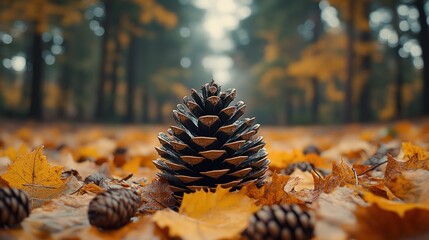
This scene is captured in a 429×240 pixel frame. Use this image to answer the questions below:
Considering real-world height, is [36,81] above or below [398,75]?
below

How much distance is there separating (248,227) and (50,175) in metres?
0.79

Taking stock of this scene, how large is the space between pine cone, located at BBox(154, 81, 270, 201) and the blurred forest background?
987 centimetres

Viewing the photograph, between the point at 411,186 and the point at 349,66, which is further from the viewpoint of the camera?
the point at 349,66

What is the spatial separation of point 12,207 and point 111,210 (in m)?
0.25

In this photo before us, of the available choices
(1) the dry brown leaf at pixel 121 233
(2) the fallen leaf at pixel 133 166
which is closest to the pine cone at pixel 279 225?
(1) the dry brown leaf at pixel 121 233

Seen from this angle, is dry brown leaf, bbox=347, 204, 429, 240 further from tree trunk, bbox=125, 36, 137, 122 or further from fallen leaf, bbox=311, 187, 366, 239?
tree trunk, bbox=125, 36, 137, 122

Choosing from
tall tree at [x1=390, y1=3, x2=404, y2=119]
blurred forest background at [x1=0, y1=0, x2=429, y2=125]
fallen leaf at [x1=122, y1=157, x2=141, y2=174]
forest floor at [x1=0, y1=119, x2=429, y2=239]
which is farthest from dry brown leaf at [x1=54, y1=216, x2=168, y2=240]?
tall tree at [x1=390, y1=3, x2=404, y2=119]

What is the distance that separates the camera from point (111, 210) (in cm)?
96

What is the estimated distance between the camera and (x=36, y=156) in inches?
49.8

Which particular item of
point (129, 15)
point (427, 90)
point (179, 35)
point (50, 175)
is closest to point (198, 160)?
point (50, 175)

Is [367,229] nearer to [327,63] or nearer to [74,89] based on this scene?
[327,63]

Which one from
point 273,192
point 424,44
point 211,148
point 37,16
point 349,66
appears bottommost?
point 273,192

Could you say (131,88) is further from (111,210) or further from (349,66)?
(111,210)

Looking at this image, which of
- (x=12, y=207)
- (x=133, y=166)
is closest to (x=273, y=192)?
(x=12, y=207)
